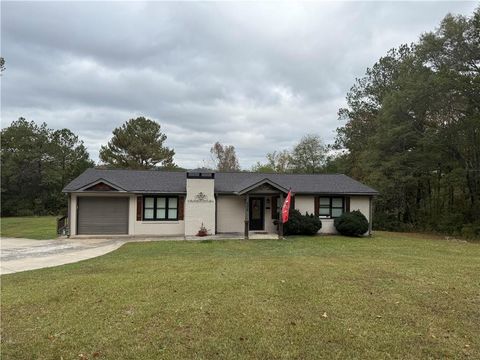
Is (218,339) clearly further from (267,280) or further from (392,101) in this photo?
(392,101)

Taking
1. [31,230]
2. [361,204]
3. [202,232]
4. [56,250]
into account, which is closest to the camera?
[56,250]

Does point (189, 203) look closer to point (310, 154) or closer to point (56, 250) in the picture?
point (56, 250)

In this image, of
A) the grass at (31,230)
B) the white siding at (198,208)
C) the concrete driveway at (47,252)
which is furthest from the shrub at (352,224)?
the grass at (31,230)

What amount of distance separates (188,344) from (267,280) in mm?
4084

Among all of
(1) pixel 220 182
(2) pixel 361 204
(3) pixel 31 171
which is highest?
(3) pixel 31 171

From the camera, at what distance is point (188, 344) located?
4980 millimetres

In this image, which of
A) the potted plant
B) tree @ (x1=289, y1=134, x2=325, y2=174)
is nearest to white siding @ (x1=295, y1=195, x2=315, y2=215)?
the potted plant

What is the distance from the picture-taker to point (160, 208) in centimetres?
2125

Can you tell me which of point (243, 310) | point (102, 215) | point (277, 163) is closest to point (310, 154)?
point (277, 163)

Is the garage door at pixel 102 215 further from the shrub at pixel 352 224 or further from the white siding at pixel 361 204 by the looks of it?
the white siding at pixel 361 204

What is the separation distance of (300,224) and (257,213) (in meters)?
2.79

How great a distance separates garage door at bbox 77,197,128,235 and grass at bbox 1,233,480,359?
→ 9536 millimetres

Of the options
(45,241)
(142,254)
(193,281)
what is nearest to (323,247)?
(142,254)

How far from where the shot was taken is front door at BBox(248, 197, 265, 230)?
72.3ft
